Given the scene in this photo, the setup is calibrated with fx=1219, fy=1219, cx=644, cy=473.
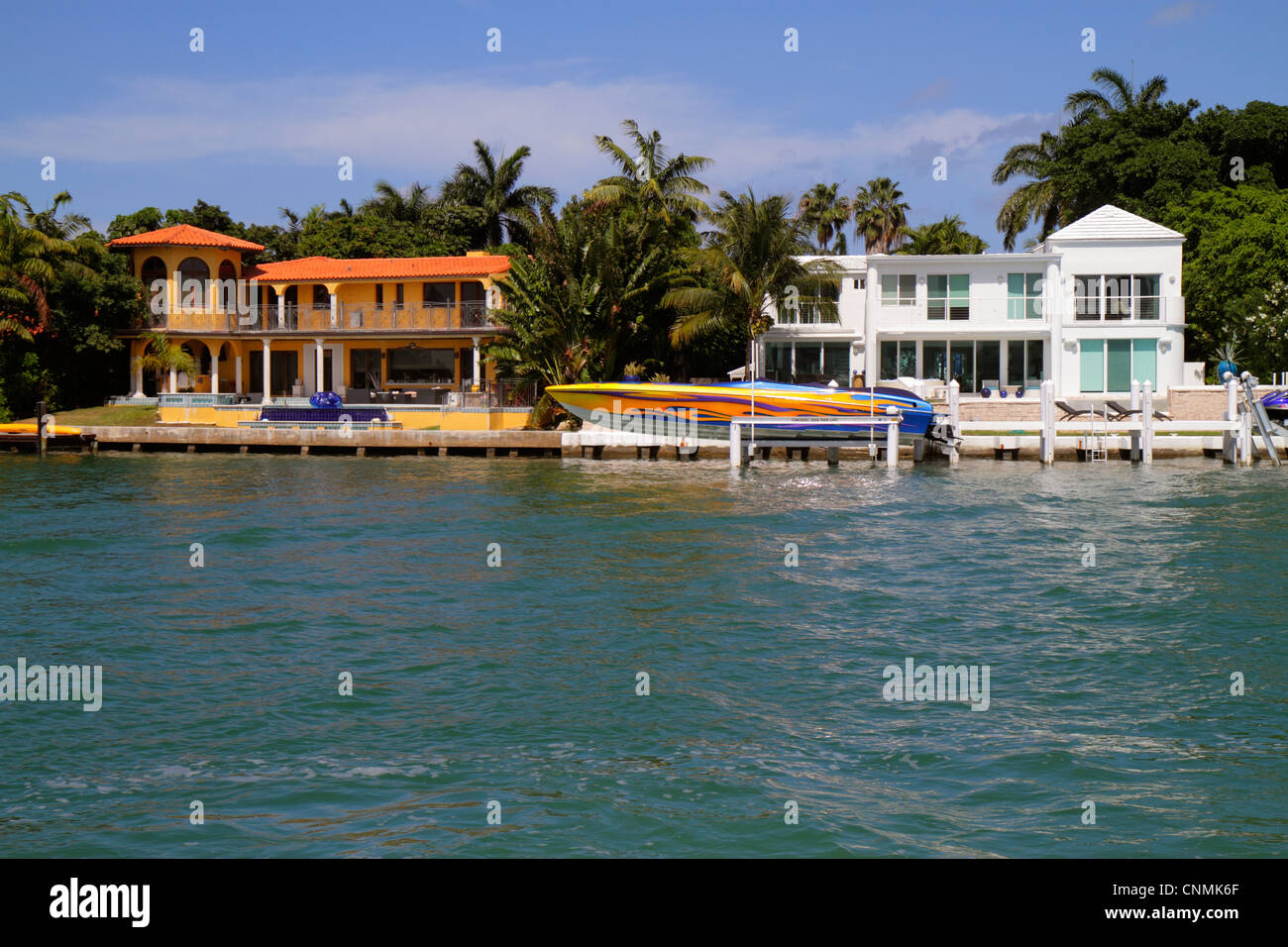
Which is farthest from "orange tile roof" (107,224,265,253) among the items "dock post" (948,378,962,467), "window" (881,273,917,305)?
"dock post" (948,378,962,467)

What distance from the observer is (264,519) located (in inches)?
895

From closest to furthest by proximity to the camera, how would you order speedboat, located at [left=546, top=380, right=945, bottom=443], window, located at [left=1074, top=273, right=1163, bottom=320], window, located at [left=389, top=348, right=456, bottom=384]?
speedboat, located at [left=546, top=380, right=945, bottom=443], window, located at [left=1074, top=273, right=1163, bottom=320], window, located at [left=389, top=348, right=456, bottom=384]

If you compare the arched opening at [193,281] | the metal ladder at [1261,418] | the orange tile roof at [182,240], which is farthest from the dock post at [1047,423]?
the arched opening at [193,281]

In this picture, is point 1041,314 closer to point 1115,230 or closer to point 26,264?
point 1115,230

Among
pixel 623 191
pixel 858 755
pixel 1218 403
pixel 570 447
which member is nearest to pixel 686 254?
pixel 623 191

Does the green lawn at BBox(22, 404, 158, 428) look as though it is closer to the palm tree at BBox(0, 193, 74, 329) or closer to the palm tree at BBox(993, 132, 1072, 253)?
the palm tree at BBox(0, 193, 74, 329)

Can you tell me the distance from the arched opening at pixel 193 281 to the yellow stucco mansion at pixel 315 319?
4 centimetres

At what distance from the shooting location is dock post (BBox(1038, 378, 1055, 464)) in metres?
32.4

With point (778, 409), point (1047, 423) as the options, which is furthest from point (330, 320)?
point (1047, 423)

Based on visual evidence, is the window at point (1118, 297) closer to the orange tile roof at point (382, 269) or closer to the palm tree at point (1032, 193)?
the palm tree at point (1032, 193)

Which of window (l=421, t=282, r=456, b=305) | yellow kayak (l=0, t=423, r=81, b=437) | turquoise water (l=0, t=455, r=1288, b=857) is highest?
window (l=421, t=282, r=456, b=305)

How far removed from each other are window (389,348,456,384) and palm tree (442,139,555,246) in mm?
10386

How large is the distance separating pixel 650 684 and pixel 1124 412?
29.1 m

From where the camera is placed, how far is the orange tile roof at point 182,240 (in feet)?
160
